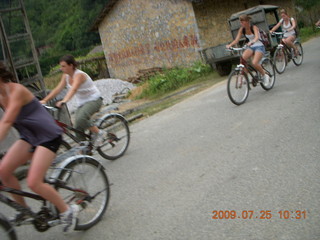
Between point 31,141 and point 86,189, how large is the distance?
80 cm

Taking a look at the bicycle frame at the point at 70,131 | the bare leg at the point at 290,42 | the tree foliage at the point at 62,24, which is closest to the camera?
the bicycle frame at the point at 70,131

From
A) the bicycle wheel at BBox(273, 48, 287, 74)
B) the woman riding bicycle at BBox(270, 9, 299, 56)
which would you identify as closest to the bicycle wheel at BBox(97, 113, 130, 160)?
the bicycle wheel at BBox(273, 48, 287, 74)

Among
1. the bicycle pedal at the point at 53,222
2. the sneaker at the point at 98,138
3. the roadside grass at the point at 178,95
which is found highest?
the sneaker at the point at 98,138

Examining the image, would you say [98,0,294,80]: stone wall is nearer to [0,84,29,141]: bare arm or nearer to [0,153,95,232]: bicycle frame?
[0,153,95,232]: bicycle frame

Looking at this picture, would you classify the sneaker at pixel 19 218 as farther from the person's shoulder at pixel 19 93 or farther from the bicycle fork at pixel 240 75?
the bicycle fork at pixel 240 75

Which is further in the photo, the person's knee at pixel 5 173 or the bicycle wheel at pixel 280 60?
the bicycle wheel at pixel 280 60

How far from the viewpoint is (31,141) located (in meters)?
3.57

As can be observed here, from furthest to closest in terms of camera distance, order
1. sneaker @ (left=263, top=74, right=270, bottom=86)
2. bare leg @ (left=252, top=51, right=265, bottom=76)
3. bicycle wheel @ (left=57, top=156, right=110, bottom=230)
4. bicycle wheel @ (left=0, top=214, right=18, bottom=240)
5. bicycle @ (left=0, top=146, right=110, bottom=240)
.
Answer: sneaker @ (left=263, top=74, right=270, bottom=86) < bare leg @ (left=252, top=51, right=265, bottom=76) < bicycle wheel @ (left=57, top=156, right=110, bottom=230) < bicycle @ (left=0, top=146, right=110, bottom=240) < bicycle wheel @ (left=0, top=214, right=18, bottom=240)

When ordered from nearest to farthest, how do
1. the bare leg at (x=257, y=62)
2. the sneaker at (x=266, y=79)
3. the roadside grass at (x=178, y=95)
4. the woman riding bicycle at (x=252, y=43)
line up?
the woman riding bicycle at (x=252, y=43) < the bare leg at (x=257, y=62) < the sneaker at (x=266, y=79) < the roadside grass at (x=178, y=95)

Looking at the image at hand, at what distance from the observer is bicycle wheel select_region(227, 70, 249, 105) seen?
8141 mm

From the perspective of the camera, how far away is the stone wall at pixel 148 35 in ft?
62.7

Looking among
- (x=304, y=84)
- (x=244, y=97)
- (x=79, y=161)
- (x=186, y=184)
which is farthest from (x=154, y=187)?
(x=304, y=84)

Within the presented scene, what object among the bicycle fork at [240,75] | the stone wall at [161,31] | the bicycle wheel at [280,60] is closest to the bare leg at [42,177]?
the bicycle fork at [240,75]

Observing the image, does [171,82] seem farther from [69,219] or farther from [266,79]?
[69,219]
